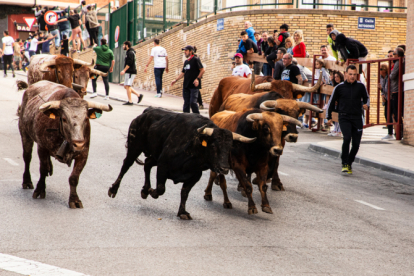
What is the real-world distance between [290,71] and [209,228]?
6661mm

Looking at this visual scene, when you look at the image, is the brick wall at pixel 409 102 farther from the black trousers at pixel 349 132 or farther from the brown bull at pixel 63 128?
the brown bull at pixel 63 128

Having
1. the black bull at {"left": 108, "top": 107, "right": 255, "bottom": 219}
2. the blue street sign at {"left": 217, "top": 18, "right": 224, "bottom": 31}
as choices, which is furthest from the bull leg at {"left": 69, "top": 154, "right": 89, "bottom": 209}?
the blue street sign at {"left": 217, "top": 18, "right": 224, "bottom": 31}

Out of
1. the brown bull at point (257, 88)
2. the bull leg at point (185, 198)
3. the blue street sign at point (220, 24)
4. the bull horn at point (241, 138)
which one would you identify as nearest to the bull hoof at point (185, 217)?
the bull leg at point (185, 198)

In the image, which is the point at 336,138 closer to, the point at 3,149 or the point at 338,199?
the point at 338,199

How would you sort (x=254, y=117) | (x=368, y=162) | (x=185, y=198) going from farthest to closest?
(x=368, y=162), (x=254, y=117), (x=185, y=198)

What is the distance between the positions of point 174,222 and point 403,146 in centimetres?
967

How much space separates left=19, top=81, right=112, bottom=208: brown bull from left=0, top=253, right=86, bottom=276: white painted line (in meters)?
2.34

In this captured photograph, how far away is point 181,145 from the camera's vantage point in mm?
7715

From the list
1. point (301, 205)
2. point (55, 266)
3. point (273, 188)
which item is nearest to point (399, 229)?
point (301, 205)

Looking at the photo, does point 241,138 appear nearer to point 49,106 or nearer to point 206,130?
point 206,130

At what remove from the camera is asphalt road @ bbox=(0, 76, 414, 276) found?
590 cm

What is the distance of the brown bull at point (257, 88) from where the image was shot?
1088cm

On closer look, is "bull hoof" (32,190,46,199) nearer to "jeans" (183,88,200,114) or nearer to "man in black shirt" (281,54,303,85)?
"man in black shirt" (281,54,303,85)

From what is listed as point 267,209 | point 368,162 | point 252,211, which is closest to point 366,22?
point 368,162
